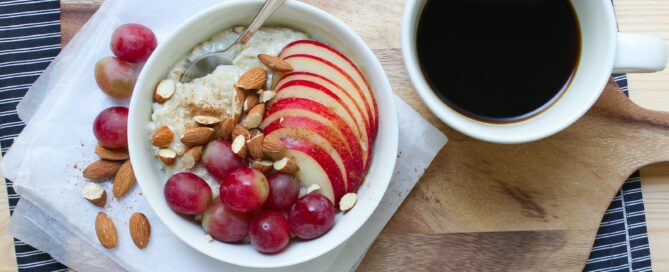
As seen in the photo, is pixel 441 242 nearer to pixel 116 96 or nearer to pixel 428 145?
pixel 428 145

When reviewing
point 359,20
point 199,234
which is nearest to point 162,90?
point 199,234

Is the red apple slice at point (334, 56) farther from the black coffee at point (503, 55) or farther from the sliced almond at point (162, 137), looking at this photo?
the sliced almond at point (162, 137)

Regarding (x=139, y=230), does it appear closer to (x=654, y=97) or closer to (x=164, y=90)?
(x=164, y=90)

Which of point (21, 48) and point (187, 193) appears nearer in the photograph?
point (187, 193)

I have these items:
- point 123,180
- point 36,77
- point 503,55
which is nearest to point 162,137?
point 123,180

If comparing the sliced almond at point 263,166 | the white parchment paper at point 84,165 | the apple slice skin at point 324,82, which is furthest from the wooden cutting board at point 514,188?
the sliced almond at point 263,166

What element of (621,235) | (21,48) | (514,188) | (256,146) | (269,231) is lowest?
(621,235)
